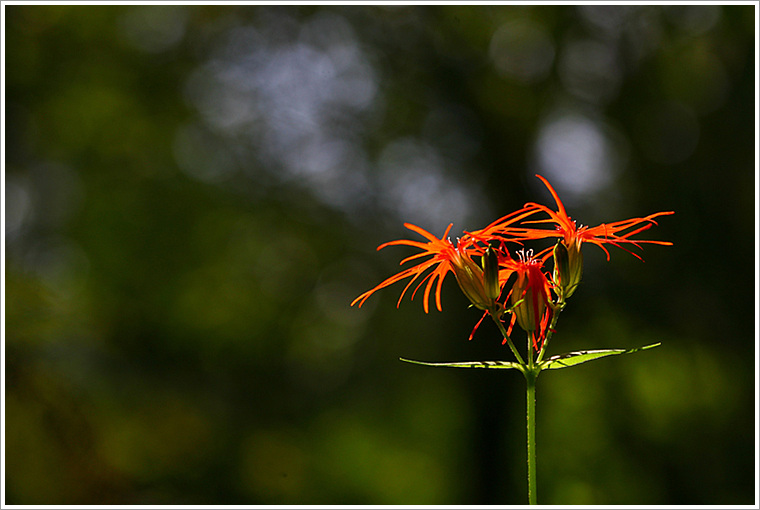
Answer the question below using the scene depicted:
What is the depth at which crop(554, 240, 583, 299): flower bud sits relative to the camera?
1.59ft

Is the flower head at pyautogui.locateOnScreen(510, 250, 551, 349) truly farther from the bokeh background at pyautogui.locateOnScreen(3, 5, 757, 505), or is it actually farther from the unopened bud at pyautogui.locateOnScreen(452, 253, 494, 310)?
the bokeh background at pyautogui.locateOnScreen(3, 5, 757, 505)

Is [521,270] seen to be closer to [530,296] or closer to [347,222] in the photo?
[530,296]

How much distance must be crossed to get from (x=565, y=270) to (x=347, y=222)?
13.7 feet

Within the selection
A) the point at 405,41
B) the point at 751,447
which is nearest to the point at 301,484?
the point at 751,447

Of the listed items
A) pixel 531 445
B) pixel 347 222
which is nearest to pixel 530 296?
pixel 531 445

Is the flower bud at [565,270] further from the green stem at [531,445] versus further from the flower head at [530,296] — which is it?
the green stem at [531,445]

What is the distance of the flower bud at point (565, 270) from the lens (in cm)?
48

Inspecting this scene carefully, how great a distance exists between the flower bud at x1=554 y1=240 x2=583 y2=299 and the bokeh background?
305 centimetres

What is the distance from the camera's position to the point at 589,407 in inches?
162

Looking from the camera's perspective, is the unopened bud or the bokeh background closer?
the unopened bud

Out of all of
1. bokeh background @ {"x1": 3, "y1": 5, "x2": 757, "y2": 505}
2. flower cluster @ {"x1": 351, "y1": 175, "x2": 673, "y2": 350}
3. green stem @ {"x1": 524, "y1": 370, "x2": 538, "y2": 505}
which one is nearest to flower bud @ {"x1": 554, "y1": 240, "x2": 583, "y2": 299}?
flower cluster @ {"x1": 351, "y1": 175, "x2": 673, "y2": 350}

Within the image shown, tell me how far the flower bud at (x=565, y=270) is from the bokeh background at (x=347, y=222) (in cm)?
305

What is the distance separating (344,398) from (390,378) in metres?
0.47

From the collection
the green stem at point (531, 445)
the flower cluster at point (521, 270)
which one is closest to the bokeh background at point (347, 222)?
the flower cluster at point (521, 270)
